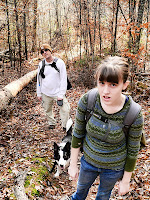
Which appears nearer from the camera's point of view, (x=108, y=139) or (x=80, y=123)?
(x=108, y=139)

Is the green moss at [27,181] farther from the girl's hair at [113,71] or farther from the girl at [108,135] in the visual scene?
the girl's hair at [113,71]

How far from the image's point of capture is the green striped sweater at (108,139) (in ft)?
4.81

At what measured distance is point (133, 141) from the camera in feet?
4.94

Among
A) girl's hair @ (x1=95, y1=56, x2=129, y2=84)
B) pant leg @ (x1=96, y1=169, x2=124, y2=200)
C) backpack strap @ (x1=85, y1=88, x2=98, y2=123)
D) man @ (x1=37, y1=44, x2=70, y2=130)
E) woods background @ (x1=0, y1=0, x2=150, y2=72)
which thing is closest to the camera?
girl's hair @ (x1=95, y1=56, x2=129, y2=84)

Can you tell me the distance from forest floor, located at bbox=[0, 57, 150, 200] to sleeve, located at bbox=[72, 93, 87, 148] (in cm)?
170

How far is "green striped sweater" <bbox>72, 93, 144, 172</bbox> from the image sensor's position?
1465 millimetres

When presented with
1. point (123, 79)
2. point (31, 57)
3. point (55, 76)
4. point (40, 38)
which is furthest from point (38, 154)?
point (40, 38)

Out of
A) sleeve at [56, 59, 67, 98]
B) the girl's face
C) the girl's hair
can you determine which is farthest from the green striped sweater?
sleeve at [56, 59, 67, 98]

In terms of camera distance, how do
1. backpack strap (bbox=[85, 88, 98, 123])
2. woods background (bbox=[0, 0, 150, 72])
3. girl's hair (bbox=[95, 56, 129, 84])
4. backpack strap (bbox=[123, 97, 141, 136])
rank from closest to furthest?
1. girl's hair (bbox=[95, 56, 129, 84])
2. backpack strap (bbox=[123, 97, 141, 136])
3. backpack strap (bbox=[85, 88, 98, 123])
4. woods background (bbox=[0, 0, 150, 72])

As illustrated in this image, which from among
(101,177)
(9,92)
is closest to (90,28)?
(9,92)

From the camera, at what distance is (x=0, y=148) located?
4098mm

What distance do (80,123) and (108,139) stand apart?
316 millimetres

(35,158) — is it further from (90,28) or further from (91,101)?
(90,28)

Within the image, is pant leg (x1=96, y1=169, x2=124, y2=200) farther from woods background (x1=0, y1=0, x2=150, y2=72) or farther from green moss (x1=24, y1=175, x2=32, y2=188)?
woods background (x1=0, y1=0, x2=150, y2=72)
